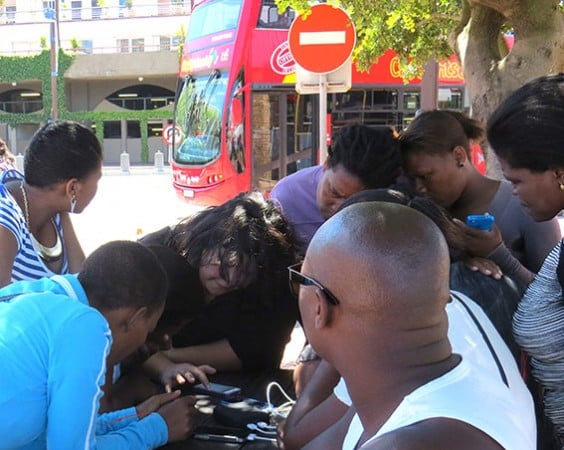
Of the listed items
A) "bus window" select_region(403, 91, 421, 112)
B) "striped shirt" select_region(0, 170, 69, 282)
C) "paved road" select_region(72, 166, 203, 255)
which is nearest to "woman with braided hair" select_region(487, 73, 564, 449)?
"striped shirt" select_region(0, 170, 69, 282)

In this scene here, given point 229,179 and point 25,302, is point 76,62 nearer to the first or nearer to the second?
point 229,179

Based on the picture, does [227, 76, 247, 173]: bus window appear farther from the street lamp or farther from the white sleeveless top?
the street lamp

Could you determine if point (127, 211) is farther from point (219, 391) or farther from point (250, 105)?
point (219, 391)

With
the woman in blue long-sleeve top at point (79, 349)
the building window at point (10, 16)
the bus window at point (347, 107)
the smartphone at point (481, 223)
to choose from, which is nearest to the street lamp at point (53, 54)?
the bus window at point (347, 107)

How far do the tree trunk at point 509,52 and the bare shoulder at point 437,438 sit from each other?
155 inches

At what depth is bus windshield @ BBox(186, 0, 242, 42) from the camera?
901 centimetres

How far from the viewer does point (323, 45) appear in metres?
5.50

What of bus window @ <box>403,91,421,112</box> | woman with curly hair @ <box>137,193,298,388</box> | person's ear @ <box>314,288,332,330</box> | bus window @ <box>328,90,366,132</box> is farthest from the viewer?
bus window @ <box>403,91,421,112</box>

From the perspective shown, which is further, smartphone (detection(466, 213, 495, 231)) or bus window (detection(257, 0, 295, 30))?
bus window (detection(257, 0, 295, 30))

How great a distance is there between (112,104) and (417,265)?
31081 mm

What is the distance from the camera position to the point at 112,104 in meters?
30.7

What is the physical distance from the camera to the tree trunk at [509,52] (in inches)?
198

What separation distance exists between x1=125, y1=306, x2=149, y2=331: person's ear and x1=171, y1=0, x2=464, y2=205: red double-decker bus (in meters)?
6.91

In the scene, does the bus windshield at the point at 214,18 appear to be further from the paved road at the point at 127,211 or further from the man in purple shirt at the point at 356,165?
the man in purple shirt at the point at 356,165
